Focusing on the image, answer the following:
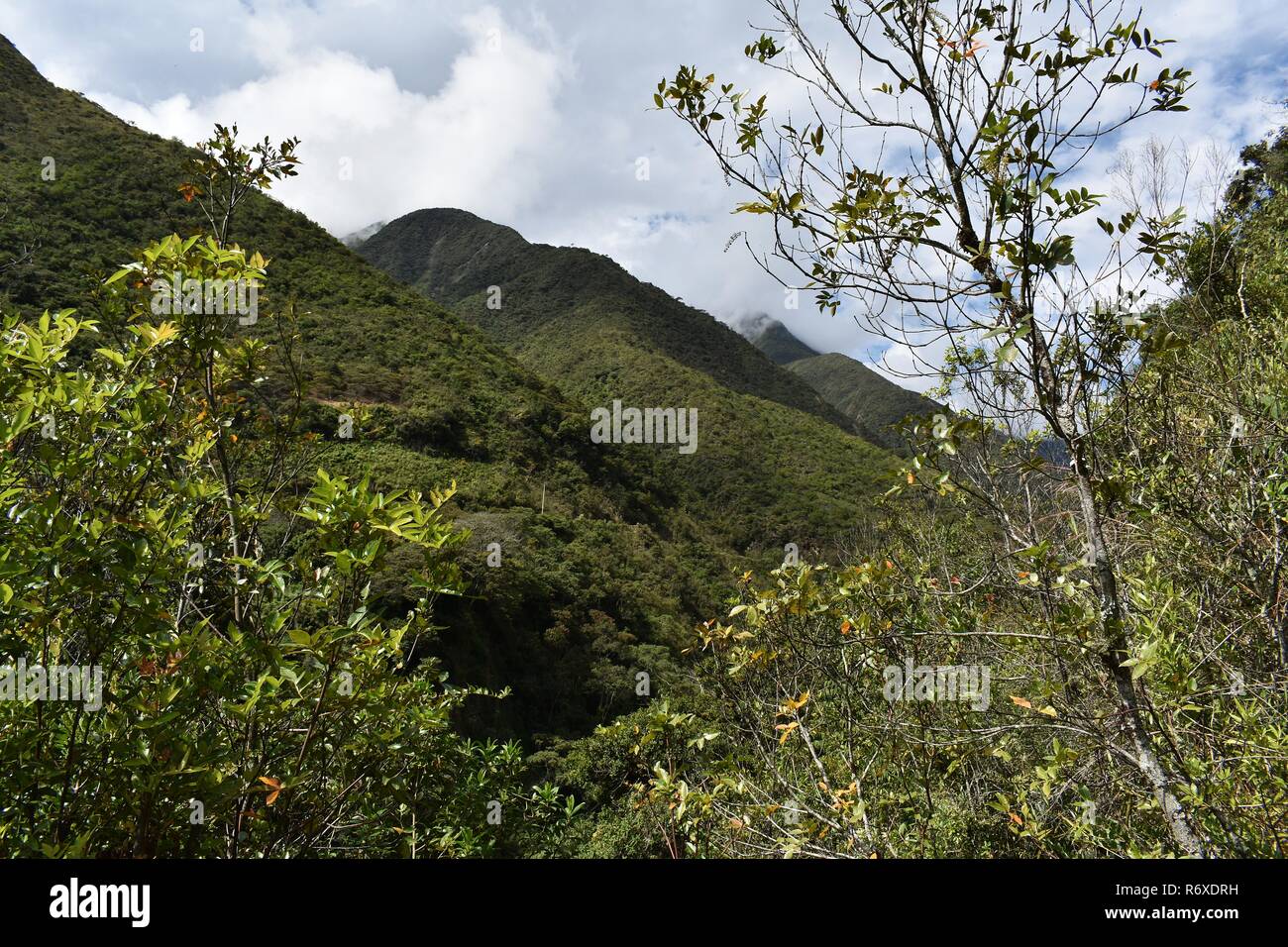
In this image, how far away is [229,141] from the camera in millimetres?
3074

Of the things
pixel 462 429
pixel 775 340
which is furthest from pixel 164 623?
pixel 775 340

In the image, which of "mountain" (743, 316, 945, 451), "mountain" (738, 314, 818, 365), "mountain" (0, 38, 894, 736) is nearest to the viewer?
"mountain" (0, 38, 894, 736)

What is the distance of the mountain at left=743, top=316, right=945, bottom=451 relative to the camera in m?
71.2

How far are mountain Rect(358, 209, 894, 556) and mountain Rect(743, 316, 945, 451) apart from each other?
43.3 ft

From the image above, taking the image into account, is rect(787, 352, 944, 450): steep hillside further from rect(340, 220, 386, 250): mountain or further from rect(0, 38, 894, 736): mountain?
rect(340, 220, 386, 250): mountain

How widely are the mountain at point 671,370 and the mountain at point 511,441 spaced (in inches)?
9.5

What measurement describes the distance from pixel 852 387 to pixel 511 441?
240 feet

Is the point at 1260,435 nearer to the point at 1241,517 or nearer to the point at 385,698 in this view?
the point at 1241,517

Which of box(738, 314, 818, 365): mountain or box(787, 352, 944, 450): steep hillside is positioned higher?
box(738, 314, 818, 365): mountain

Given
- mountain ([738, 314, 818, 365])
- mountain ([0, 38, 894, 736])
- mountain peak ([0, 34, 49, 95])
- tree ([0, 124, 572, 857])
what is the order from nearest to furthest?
tree ([0, 124, 572, 857]) → mountain ([0, 38, 894, 736]) → mountain peak ([0, 34, 49, 95]) → mountain ([738, 314, 818, 365])

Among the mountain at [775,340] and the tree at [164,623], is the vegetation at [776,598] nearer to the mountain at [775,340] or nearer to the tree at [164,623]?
the tree at [164,623]

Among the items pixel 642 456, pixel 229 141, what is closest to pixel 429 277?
pixel 642 456

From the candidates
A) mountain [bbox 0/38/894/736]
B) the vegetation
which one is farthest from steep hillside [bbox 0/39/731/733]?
the vegetation
